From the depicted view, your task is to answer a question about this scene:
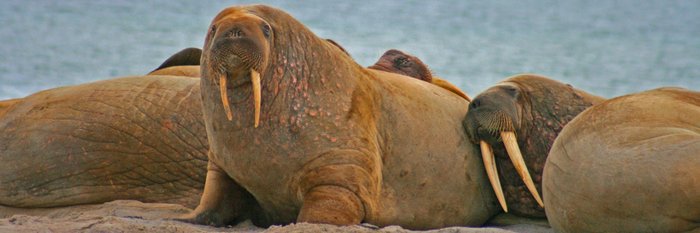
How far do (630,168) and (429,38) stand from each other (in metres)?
31.7

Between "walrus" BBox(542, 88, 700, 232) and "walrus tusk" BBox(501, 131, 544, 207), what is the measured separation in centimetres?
69

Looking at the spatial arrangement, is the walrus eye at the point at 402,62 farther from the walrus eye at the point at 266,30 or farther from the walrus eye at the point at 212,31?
the walrus eye at the point at 212,31

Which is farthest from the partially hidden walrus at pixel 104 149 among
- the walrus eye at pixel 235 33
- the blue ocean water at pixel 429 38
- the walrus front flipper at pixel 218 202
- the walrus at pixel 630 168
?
the blue ocean water at pixel 429 38

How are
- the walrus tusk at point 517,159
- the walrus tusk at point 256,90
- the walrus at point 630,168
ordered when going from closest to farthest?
the walrus at point 630,168
the walrus tusk at point 256,90
the walrus tusk at point 517,159

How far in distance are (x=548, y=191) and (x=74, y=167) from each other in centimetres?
261

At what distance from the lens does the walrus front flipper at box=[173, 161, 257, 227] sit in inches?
281

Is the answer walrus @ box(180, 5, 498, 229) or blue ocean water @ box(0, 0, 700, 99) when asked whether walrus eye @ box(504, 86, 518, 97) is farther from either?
blue ocean water @ box(0, 0, 700, 99)

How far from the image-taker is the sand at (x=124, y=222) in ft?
20.5

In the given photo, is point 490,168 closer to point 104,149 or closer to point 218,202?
point 218,202

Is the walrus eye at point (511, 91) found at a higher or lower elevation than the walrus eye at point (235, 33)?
lower

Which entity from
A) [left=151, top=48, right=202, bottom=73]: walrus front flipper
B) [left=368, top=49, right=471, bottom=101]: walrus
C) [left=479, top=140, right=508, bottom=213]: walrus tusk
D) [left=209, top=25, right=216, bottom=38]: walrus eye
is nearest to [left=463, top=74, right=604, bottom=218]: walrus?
[left=479, top=140, right=508, bottom=213]: walrus tusk

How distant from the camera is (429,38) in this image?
124 feet

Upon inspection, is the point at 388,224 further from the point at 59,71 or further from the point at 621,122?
the point at 59,71

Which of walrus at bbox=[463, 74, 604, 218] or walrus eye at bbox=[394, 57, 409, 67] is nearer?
walrus at bbox=[463, 74, 604, 218]
